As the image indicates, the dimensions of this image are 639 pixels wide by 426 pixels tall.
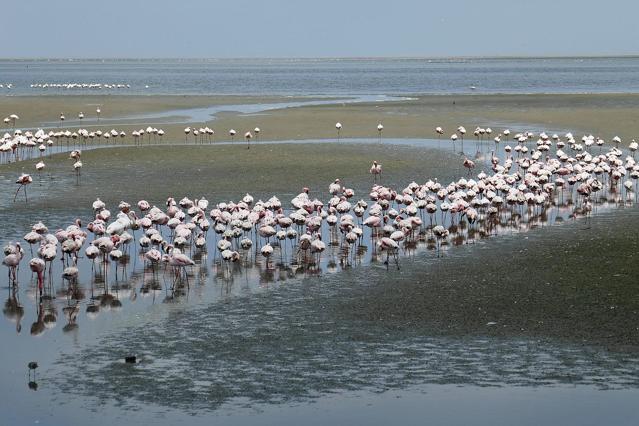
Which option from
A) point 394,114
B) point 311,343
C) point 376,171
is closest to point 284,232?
point 311,343

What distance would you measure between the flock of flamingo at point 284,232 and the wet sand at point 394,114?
17.1 metres

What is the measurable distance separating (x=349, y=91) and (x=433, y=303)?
70.1 m

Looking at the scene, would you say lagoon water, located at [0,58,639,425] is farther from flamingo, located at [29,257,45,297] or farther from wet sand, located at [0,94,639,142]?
wet sand, located at [0,94,639,142]

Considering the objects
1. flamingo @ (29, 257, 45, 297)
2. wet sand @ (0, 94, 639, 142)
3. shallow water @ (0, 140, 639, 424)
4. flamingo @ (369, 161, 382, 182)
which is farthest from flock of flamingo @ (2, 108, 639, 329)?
wet sand @ (0, 94, 639, 142)

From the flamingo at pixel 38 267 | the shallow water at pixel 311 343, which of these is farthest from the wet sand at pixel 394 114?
the flamingo at pixel 38 267

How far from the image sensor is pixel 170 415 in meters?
10.7

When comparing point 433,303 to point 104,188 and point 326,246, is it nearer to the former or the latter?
point 326,246

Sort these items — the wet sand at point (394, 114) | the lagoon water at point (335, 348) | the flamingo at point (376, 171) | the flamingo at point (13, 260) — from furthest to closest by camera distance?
the wet sand at point (394, 114)
the flamingo at point (376, 171)
the flamingo at point (13, 260)
the lagoon water at point (335, 348)

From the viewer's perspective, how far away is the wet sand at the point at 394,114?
4372 centimetres

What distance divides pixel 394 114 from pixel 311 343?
131 ft

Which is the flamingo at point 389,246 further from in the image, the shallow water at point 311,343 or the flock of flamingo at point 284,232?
the shallow water at point 311,343

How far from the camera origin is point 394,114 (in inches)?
2060

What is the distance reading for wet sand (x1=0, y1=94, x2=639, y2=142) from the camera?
143ft

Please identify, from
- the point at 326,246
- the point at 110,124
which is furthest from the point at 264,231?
the point at 110,124
